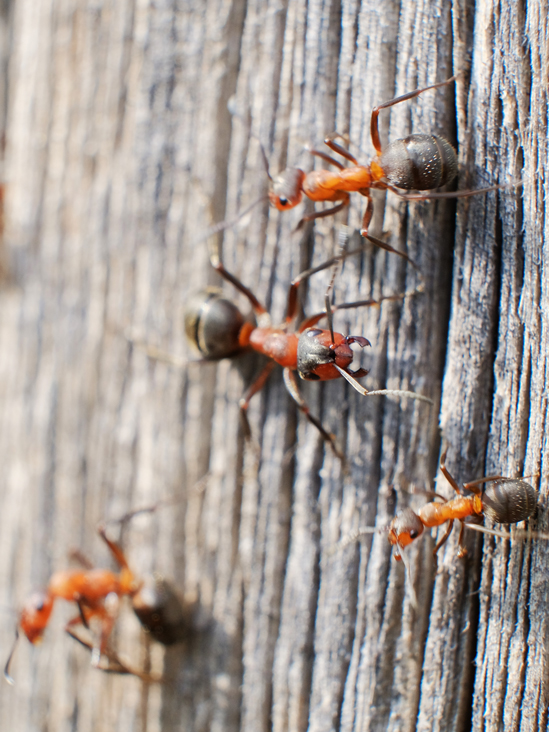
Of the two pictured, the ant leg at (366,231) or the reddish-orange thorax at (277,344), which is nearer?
the ant leg at (366,231)

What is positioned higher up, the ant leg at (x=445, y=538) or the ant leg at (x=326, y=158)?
the ant leg at (x=326, y=158)

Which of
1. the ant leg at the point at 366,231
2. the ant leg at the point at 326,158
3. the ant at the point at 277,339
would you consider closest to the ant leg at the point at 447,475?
the ant at the point at 277,339

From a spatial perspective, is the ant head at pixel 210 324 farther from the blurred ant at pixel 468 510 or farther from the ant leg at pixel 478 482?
the ant leg at pixel 478 482

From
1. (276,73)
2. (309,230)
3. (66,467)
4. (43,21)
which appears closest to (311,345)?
(309,230)

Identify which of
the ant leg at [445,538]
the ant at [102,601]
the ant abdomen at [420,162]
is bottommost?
the ant at [102,601]

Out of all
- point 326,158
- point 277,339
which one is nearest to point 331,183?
point 326,158

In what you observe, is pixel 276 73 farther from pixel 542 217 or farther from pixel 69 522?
pixel 69 522

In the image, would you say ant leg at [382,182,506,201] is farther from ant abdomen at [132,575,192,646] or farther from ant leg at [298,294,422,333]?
ant abdomen at [132,575,192,646]

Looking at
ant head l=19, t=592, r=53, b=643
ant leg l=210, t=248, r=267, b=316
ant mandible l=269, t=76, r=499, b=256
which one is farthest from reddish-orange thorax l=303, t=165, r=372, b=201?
ant head l=19, t=592, r=53, b=643
